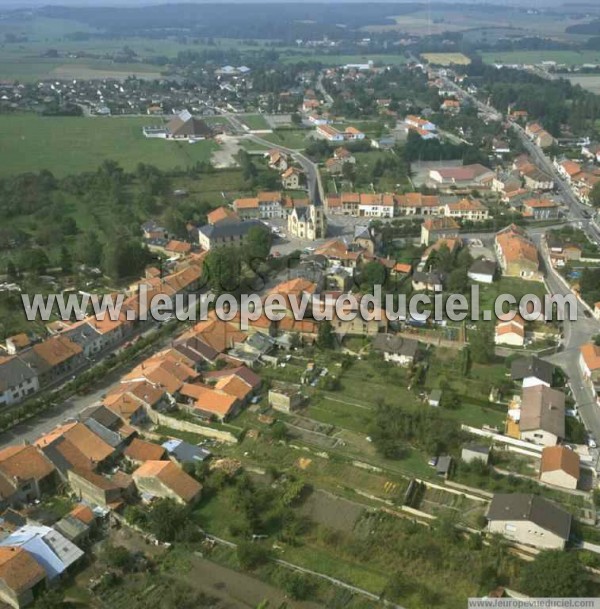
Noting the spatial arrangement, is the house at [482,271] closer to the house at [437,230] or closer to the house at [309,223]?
the house at [437,230]

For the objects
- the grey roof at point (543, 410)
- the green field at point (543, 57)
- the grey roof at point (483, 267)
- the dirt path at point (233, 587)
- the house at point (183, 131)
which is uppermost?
the green field at point (543, 57)

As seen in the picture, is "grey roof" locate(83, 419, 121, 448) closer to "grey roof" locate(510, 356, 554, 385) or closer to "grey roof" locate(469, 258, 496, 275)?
"grey roof" locate(510, 356, 554, 385)

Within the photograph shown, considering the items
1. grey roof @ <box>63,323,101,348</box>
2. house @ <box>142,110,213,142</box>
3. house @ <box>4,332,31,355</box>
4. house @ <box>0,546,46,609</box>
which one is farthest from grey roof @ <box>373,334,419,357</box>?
house @ <box>142,110,213,142</box>

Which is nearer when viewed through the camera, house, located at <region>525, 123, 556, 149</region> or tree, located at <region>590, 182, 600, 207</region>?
tree, located at <region>590, 182, 600, 207</region>

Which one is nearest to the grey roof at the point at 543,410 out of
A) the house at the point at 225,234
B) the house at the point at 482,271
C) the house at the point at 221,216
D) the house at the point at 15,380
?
the house at the point at 482,271

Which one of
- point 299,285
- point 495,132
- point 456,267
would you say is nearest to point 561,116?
point 495,132

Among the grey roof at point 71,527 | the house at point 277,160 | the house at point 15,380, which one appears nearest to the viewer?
the grey roof at point 71,527

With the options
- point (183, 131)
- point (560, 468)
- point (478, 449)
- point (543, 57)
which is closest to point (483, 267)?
point (478, 449)

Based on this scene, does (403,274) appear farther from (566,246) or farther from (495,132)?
(495,132)
